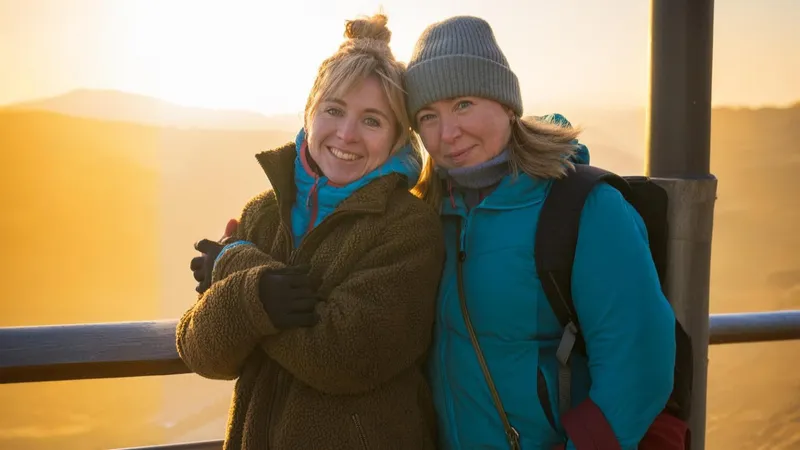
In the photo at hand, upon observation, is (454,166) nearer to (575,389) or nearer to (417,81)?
(417,81)

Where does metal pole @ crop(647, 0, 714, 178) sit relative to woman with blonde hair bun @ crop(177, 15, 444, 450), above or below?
above

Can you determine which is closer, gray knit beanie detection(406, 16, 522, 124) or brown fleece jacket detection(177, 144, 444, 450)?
brown fleece jacket detection(177, 144, 444, 450)

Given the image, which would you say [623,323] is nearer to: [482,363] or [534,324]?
[534,324]

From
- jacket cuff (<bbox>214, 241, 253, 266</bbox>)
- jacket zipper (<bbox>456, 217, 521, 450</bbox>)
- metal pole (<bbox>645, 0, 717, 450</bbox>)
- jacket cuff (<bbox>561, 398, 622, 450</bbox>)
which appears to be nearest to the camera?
jacket cuff (<bbox>561, 398, 622, 450</bbox>)

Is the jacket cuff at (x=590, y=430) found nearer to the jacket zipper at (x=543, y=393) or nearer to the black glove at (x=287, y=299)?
the jacket zipper at (x=543, y=393)

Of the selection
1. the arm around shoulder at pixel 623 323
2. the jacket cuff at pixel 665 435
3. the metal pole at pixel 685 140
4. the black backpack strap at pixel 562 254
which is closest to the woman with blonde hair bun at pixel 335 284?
the black backpack strap at pixel 562 254

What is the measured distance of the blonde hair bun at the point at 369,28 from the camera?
1813 mm

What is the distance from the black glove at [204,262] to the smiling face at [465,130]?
0.63 m

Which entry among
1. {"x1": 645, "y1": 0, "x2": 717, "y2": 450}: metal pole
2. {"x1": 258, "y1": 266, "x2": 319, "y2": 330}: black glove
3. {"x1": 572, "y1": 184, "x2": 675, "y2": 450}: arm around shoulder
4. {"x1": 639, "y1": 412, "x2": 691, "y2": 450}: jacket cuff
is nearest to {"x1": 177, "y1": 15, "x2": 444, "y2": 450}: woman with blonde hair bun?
{"x1": 258, "y1": 266, "x2": 319, "y2": 330}: black glove

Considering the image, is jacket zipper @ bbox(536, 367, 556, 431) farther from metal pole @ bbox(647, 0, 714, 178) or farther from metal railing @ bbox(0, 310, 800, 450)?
metal railing @ bbox(0, 310, 800, 450)

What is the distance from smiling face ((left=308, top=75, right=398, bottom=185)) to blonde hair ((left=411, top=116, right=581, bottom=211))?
17cm

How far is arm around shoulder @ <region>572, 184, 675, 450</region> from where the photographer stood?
1496mm

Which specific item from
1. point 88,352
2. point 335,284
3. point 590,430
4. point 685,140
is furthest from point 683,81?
point 88,352

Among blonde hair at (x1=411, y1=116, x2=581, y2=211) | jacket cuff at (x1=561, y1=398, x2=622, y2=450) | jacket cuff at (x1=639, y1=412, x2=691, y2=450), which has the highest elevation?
blonde hair at (x1=411, y1=116, x2=581, y2=211)
